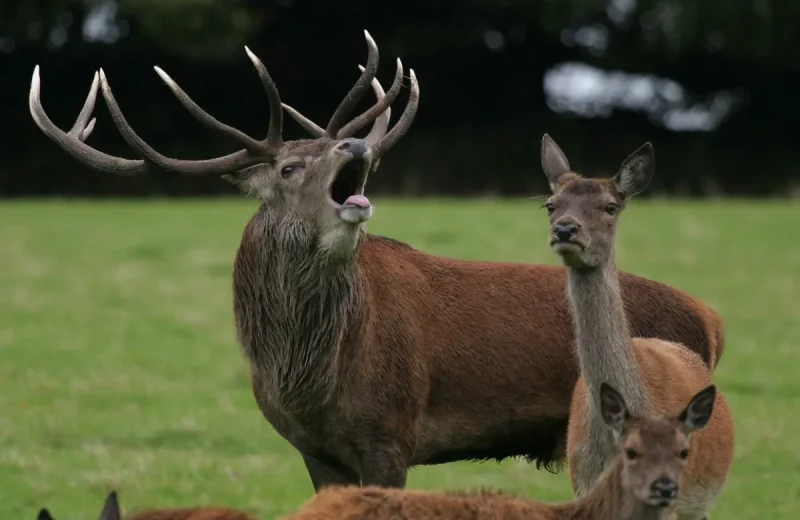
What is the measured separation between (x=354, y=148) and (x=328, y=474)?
5.33 feet

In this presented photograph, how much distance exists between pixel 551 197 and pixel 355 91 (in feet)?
3.93

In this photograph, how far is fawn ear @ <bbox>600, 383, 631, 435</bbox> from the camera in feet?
20.8

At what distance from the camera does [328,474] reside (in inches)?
298

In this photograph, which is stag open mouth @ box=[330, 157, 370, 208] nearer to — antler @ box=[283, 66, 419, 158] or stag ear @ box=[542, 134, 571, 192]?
antler @ box=[283, 66, 419, 158]

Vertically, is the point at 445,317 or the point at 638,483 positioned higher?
the point at 445,317

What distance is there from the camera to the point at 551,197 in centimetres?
703

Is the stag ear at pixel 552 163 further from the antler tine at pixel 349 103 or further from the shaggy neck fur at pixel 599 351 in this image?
the antler tine at pixel 349 103

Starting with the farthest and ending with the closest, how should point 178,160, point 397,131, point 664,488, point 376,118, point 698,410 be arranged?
point 376,118, point 397,131, point 178,160, point 698,410, point 664,488

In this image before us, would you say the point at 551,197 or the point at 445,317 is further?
the point at 445,317

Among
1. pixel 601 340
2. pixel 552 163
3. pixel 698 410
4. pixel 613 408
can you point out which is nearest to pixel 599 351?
pixel 601 340

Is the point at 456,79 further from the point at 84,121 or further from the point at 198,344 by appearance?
the point at 84,121

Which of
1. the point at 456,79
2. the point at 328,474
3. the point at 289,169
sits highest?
the point at 456,79

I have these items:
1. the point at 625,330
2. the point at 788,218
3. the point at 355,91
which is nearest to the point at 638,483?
the point at 625,330

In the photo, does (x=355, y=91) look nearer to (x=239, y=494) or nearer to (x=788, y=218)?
(x=239, y=494)
